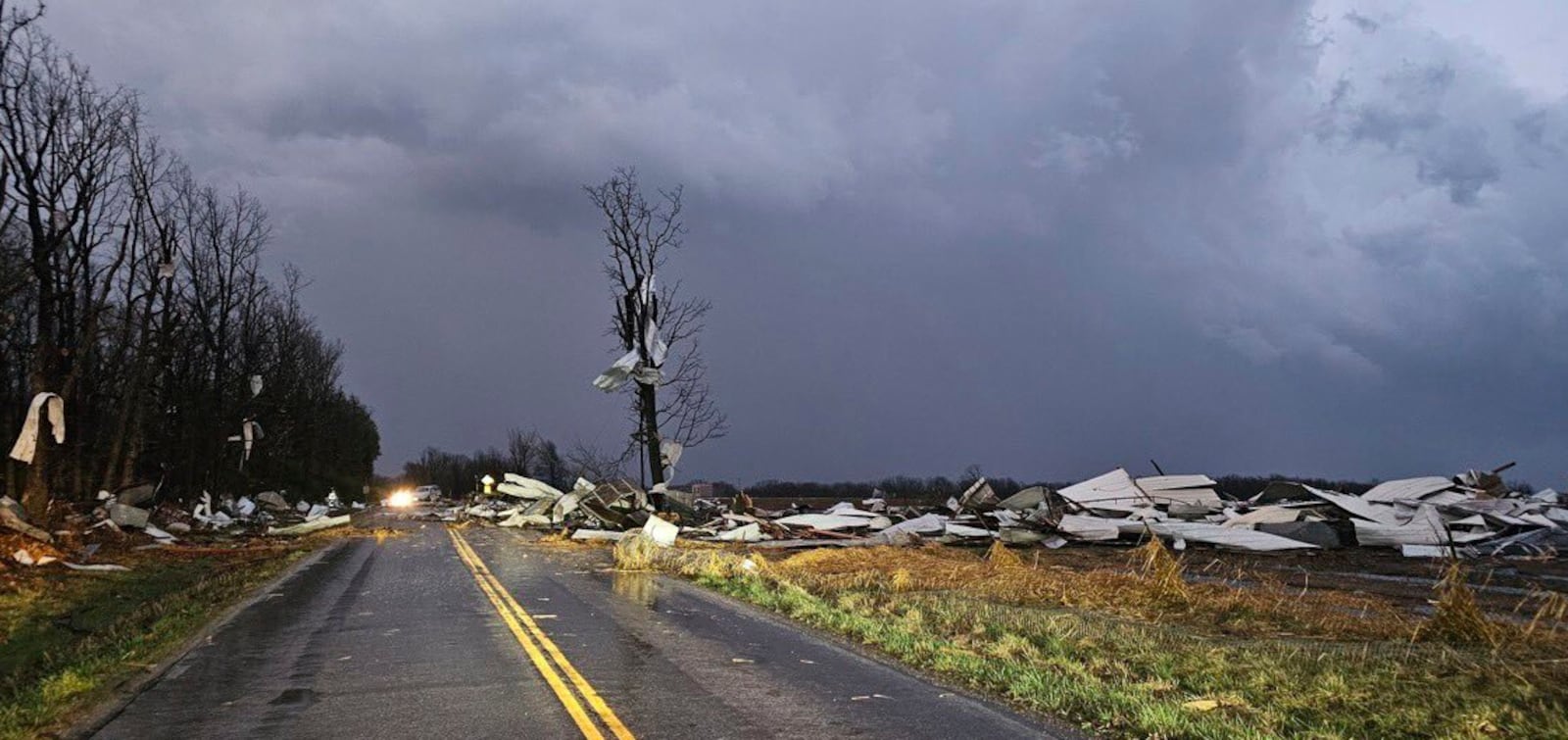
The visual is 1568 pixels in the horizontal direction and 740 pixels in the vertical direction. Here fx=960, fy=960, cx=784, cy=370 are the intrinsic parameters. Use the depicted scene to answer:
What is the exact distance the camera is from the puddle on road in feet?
47.0

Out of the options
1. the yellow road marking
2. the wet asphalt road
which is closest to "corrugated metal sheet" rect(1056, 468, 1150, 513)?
the wet asphalt road

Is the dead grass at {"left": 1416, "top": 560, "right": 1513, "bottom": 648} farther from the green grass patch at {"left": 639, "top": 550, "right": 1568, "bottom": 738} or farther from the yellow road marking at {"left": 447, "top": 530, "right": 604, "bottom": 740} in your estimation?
the yellow road marking at {"left": 447, "top": 530, "right": 604, "bottom": 740}

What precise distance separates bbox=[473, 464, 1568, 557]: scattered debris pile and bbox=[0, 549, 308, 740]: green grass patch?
9.13 meters

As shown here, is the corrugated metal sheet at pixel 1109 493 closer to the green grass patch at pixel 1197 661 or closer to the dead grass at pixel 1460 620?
the green grass patch at pixel 1197 661

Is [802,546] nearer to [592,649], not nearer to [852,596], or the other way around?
[852,596]

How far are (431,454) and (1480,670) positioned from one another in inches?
6353

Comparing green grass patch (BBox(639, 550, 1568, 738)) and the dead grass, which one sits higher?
the dead grass

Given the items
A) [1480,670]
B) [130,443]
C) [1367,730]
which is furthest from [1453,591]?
[130,443]

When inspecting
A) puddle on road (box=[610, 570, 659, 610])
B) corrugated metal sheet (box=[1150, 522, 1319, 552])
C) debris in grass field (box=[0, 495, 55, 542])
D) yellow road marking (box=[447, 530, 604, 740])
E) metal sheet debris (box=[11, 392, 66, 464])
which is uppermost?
metal sheet debris (box=[11, 392, 66, 464])

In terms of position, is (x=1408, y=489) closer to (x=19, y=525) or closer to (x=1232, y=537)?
(x=1232, y=537)

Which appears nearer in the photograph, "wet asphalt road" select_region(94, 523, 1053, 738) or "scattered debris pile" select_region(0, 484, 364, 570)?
"wet asphalt road" select_region(94, 523, 1053, 738)

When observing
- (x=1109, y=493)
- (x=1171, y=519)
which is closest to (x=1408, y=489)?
(x=1171, y=519)

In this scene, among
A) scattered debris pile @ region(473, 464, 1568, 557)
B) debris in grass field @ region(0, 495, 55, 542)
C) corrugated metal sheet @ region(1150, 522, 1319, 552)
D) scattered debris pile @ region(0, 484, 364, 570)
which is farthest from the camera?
scattered debris pile @ region(473, 464, 1568, 557)

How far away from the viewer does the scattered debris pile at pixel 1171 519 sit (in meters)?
25.1
